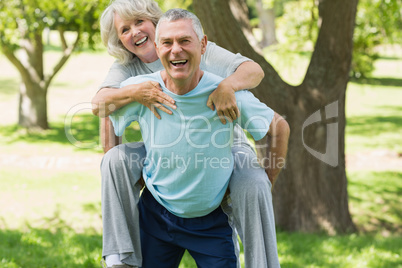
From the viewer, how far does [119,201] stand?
2814 millimetres

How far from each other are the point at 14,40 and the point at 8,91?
823 centimetres

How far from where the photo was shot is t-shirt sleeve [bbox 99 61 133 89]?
295 cm

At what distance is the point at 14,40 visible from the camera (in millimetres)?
11500

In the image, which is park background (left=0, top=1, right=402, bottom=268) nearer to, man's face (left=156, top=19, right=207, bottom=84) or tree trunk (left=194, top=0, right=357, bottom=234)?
tree trunk (left=194, top=0, right=357, bottom=234)

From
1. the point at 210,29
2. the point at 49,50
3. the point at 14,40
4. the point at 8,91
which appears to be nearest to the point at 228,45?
the point at 210,29

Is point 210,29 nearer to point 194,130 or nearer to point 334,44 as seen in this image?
point 334,44

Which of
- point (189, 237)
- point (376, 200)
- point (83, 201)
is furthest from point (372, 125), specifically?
point (189, 237)

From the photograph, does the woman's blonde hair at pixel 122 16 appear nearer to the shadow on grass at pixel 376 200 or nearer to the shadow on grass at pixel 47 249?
the shadow on grass at pixel 47 249

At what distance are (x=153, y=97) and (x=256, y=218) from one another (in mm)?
813

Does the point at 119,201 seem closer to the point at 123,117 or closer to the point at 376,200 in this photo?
the point at 123,117

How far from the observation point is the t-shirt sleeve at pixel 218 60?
2965 millimetres

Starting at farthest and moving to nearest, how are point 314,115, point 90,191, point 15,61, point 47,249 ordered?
point 15,61
point 90,191
point 314,115
point 47,249

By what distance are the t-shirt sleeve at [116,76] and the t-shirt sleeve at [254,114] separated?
74cm

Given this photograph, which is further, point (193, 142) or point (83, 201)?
point (83, 201)
